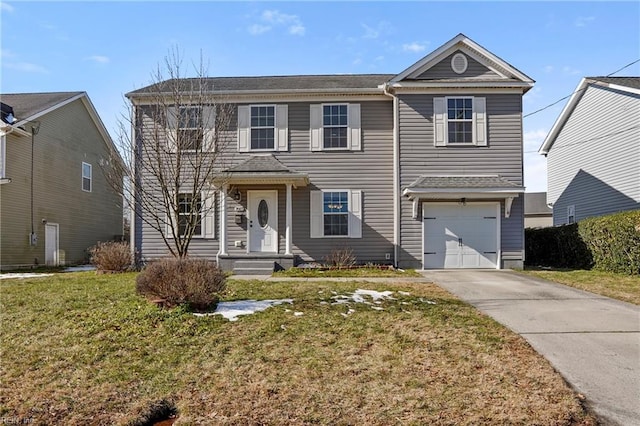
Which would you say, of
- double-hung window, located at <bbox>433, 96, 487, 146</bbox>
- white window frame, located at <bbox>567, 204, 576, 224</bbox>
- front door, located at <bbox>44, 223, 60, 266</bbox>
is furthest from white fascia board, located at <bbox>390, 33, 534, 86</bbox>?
front door, located at <bbox>44, 223, 60, 266</bbox>

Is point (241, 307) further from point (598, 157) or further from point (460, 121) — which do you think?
point (598, 157)

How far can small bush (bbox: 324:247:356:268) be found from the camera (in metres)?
13.3

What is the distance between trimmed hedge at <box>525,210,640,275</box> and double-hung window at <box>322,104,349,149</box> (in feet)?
25.3

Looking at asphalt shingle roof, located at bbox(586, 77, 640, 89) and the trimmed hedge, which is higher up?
asphalt shingle roof, located at bbox(586, 77, 640, 89)

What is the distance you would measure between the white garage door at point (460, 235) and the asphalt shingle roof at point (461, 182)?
74 centimetres

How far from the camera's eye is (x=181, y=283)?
21.0 feet

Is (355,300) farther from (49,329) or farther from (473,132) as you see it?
(473,132)

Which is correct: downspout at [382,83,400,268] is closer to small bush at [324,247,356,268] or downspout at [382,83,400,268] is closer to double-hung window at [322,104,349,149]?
small bush at [324,247,356,268]

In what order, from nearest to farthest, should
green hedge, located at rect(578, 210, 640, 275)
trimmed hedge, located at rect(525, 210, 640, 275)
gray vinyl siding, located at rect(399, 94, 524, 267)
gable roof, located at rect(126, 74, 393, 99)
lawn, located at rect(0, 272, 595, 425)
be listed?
lawn, located at rect(0, 272, 595, 425) → green hedge, located at rect(578, 210, 640, 275) → trimmed hedge, located at rect(525, 210, 640, 275) → gray vinyl siding, located at rect(399, 94, 524, 267) → gable roof, located at rect(126, 74, 393, 99)

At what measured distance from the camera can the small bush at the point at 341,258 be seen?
522 inches

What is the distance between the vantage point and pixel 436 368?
4633 millimetres

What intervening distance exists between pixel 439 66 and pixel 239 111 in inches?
253

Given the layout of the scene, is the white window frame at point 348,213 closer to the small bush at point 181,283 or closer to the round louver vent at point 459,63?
the round louver vent at point 459,63

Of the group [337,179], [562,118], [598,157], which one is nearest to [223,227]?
[337,179]
